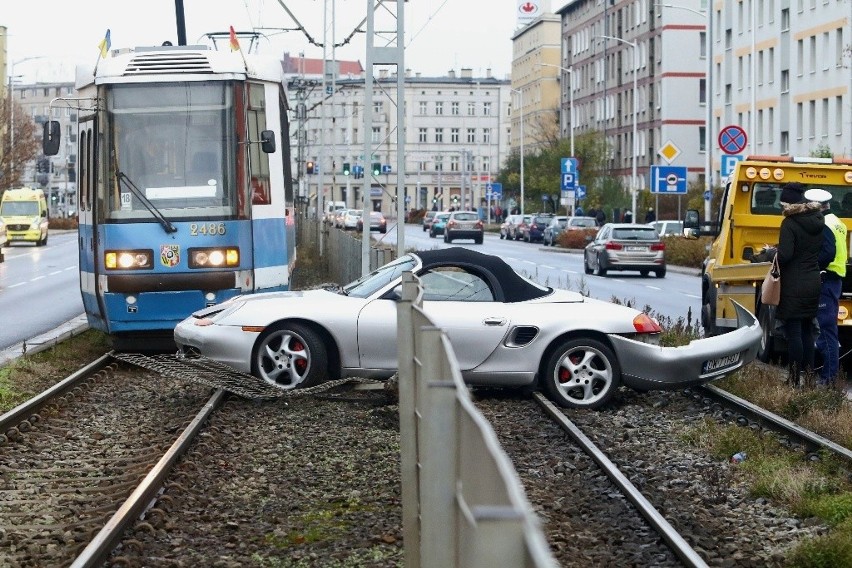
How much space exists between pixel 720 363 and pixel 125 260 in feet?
21.1

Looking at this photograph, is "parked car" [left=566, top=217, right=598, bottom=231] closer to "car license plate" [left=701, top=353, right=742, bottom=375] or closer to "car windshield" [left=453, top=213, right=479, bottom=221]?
"car windshield" [left=453, top=213, right=479, bottom=221]

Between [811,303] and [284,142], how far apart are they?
6647 millimetres

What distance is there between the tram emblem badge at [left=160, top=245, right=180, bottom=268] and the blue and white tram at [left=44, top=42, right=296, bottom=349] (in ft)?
0.03

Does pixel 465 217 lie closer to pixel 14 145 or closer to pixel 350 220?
pixel 350 220

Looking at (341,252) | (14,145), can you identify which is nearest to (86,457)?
(341,252)

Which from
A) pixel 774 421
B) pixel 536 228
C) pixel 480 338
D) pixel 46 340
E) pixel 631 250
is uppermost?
pixel 480 338

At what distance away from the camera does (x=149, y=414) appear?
12.9 meters

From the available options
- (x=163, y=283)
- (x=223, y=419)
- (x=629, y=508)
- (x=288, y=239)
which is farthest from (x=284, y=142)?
(x=629, y=508)

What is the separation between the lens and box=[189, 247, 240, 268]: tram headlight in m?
16.7

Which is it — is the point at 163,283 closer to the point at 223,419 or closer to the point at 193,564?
the point at 223,419

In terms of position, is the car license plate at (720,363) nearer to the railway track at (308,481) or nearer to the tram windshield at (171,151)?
the railway track at (308,481)

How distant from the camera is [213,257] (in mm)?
16750

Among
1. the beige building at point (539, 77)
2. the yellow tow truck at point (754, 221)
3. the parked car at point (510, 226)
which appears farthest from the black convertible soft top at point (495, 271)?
the beige building at point (539, 77)

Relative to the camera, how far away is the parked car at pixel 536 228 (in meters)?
84.1
